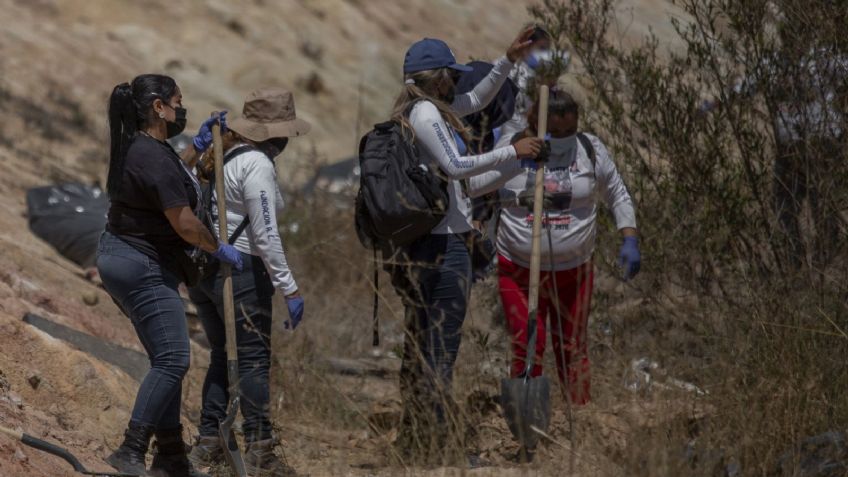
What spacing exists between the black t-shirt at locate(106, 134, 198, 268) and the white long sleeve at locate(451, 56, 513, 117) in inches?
59.8

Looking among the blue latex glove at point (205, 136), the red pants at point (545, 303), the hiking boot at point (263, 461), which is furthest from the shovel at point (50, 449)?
the red pants at point (545, 303)

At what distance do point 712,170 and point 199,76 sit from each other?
1205 cm

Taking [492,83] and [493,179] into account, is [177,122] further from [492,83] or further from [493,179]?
[492,83]

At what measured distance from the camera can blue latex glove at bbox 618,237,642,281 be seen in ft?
20.0

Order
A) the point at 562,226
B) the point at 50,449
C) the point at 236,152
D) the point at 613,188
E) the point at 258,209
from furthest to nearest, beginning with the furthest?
the point at 613,188 → the point at 562,226 → the point at 236,152 → the point at 258,209 → the point at 50,449

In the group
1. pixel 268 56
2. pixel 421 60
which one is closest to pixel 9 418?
pixel 421 60

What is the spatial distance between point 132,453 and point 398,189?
1442 mm

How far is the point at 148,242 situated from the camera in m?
5.09

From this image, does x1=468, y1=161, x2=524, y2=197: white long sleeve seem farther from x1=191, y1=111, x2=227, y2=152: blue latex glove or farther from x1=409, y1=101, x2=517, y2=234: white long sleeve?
x1=191, y1=111, x2=227, y2=152: blue latex glove

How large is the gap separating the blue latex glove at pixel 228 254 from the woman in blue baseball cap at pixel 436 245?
688 mm

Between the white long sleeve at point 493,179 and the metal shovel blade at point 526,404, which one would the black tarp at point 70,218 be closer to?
the white long sleeve at point 493,179

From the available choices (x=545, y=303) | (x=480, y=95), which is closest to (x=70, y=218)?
(x=480, y=95)

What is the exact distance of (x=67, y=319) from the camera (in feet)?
25.9

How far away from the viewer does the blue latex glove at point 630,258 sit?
6.10m
